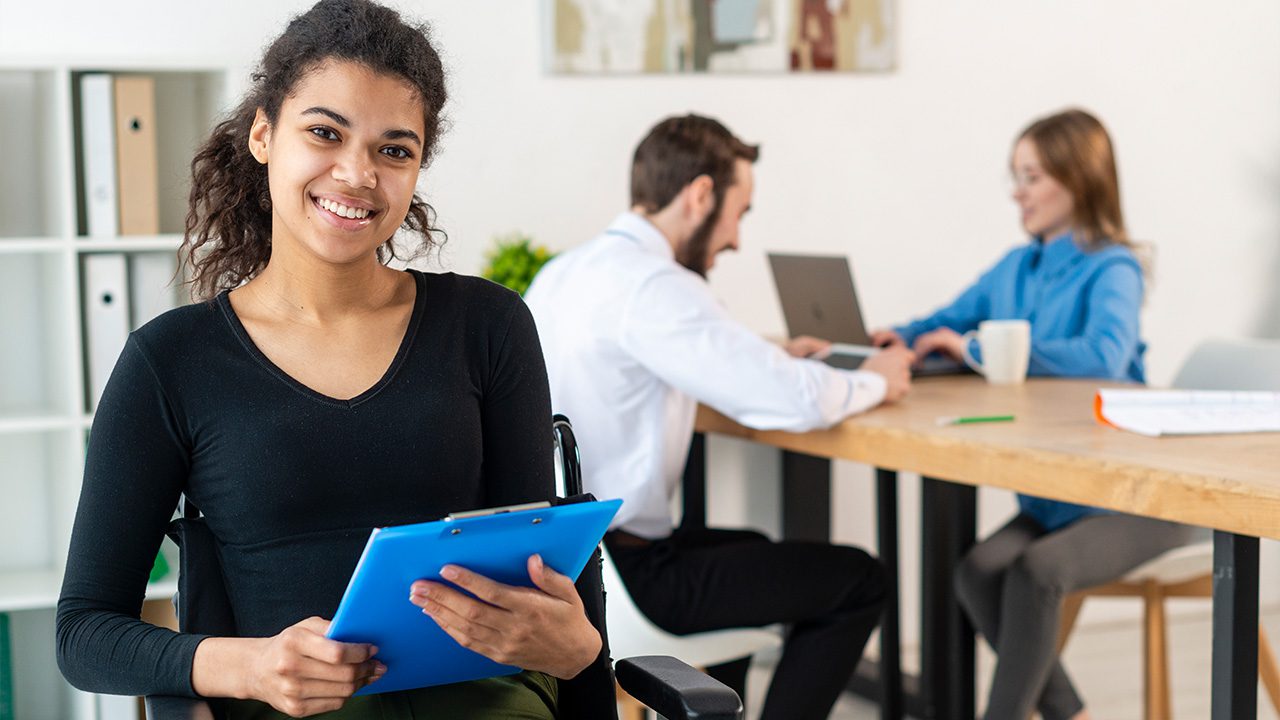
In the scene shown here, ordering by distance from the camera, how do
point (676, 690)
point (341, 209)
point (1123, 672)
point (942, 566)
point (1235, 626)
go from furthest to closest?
1. point (1123, 672)
2. point (942, 566)
3. point (1235, 626)
4. point (341, 209)
5. point (676, 690)

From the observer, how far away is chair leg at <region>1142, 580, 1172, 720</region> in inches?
103

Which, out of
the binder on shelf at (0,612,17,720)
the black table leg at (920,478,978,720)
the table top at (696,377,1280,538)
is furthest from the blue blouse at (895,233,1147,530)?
the binder on shelf at (0,612,17,720)

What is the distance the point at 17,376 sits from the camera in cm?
292

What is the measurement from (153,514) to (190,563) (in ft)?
0.22

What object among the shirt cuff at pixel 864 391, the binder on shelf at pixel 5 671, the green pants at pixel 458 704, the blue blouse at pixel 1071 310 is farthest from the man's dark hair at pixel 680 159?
→ the binder on shelf at pixel 5 671

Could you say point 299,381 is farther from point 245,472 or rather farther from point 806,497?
point 806,497

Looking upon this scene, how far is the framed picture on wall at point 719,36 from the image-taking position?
3.32 metres

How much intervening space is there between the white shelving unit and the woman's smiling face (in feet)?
4.55

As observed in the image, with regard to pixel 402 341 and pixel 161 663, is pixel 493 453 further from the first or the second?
pixel 161 663

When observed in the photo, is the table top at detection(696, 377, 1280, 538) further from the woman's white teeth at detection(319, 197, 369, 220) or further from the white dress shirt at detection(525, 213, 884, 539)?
the woman's white teeth at detection(319, 197, 369, 220)

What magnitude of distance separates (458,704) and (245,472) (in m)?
0.30

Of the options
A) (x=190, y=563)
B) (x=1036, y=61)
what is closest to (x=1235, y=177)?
(x=1036, y=61)

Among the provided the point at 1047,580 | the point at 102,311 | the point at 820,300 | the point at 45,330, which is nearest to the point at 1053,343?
the point at 820,300

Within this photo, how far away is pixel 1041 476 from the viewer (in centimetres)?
179
